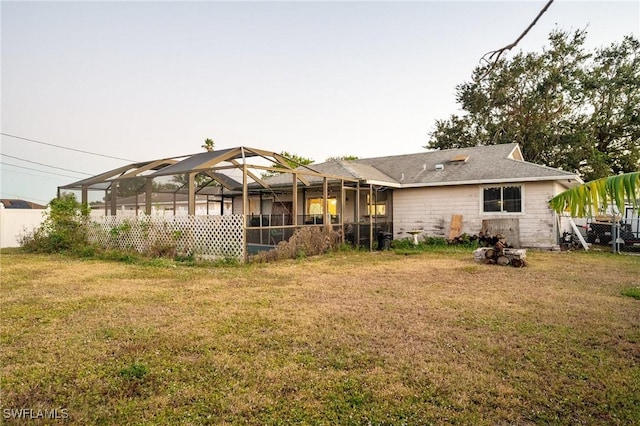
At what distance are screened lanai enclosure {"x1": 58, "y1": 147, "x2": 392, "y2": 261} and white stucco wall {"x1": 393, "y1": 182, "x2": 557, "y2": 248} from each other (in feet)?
2.64

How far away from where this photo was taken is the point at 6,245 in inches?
590

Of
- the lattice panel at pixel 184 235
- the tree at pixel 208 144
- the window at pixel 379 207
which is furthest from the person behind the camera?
the tree at pixel 208 144

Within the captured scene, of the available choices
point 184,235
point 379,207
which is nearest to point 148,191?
point 184,235

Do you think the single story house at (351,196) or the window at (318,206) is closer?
the single story house at (351,196)

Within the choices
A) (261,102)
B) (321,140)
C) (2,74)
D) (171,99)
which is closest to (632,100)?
(321,140)

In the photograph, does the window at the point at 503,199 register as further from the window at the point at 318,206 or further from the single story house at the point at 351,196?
the window at the point at 318,206

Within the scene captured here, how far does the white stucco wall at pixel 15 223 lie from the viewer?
49.0ft

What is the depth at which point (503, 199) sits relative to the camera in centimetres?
1416

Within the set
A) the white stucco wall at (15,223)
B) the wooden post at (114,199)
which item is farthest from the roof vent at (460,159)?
the white stucco wall at (15,223)

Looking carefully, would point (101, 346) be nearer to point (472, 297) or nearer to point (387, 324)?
point (387, 324)

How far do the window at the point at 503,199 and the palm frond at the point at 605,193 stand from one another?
1167 centimetres

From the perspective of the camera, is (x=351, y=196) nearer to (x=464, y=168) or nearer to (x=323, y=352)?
(x=464, y=168)

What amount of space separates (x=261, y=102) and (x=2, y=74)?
11.4 meters

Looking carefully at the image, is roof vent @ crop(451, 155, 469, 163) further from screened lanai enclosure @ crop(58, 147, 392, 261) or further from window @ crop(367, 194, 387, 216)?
window @ crop(367, 194, 387, 216)
